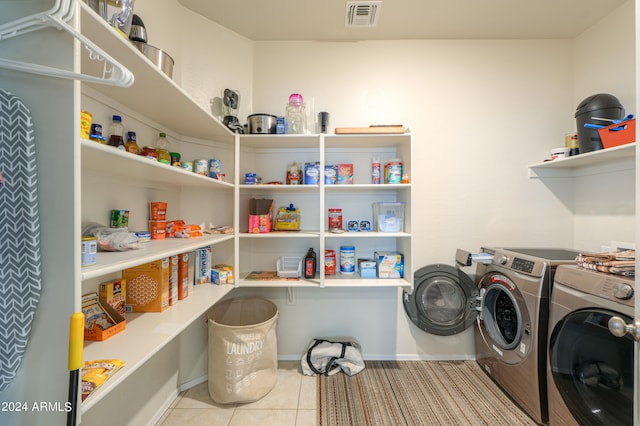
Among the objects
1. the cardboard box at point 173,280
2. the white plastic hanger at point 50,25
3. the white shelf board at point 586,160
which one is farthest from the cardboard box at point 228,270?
the white shelf board at point 586,160

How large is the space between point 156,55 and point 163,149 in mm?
464

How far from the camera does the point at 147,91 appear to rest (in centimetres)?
107

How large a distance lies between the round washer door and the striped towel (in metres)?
0.82

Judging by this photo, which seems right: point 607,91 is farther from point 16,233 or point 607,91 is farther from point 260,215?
point 16,233

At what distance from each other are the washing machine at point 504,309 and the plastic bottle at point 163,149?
193 cm

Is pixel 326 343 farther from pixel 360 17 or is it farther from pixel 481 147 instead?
pixel 360 17

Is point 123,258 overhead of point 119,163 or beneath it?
beneath

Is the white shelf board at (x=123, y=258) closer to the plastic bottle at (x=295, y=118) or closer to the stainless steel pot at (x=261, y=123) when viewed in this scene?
the stainless steel pot at (x=261, y=123)

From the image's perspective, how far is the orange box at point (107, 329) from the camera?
3.08 feet

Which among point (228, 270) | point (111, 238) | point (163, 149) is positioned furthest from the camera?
point (228, 270)

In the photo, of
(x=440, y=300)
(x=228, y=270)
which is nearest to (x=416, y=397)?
(x=440, y=300)

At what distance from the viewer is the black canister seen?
1.47 meters

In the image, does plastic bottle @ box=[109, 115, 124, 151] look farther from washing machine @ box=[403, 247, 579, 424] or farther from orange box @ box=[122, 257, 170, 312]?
washing machine @ box=[403, 247, 579, 424]

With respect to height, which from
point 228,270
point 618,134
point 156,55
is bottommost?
point 228,270
